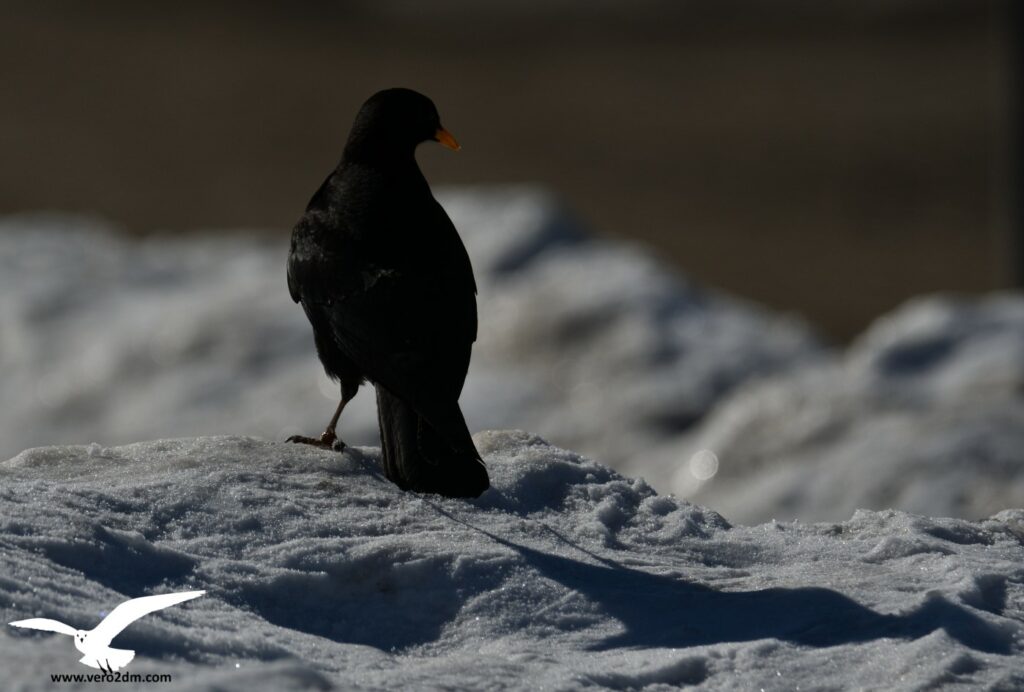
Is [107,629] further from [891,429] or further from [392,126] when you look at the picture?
[891,429]

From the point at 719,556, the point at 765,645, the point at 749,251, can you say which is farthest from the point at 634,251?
the point at 765,645

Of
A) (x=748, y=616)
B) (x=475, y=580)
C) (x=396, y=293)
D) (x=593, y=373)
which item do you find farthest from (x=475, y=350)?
(x=748, y=616)

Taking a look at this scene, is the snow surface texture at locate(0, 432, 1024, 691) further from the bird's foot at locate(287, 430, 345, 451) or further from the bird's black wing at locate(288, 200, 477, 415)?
the bird's black wing at locate(288, 200, 477, 415)

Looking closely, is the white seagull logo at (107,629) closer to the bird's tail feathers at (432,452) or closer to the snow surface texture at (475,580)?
the snow surface texture at (475,580)

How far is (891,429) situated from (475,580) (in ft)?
→ 16.0

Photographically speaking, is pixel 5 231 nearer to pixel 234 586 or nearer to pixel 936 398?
pixel 936 398

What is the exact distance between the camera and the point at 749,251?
15.7 m

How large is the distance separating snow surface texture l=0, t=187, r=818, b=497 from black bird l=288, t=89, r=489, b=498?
15.2 feet

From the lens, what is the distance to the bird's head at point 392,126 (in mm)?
4809

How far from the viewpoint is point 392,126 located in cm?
485

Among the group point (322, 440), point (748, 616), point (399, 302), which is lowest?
point (748, 616)

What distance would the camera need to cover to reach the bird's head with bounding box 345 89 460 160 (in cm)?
481

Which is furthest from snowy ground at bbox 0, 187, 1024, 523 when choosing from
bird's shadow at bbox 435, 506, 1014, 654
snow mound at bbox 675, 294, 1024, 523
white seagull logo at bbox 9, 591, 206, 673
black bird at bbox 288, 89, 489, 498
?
white seagull logo at bbox 9, 591, 206, 673

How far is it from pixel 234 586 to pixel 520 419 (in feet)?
21.2
